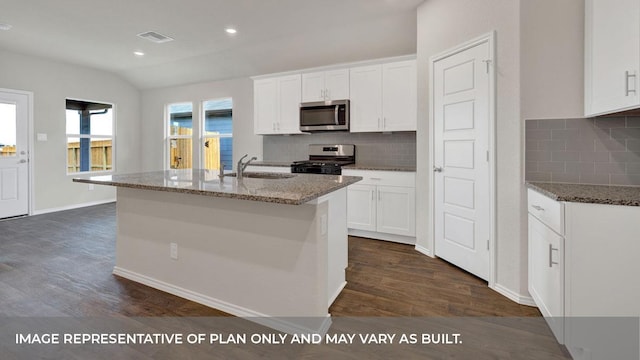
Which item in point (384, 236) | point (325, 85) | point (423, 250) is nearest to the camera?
point (423, 250)

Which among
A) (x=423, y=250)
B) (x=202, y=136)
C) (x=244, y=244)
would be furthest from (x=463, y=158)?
(x=202, y=136)

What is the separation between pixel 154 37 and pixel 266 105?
176 cm

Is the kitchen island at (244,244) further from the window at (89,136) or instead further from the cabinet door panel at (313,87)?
the window at (89,136)

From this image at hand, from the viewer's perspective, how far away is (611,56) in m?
1.79

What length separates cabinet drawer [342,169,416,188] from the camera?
3.67m

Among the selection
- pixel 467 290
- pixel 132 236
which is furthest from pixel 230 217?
pixel 467 290

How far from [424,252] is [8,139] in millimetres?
6368

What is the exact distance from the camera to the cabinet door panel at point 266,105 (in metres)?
4.79

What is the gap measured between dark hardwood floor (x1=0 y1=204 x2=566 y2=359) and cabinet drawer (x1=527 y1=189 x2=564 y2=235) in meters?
0.68

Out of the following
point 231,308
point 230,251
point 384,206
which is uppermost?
point 384,206

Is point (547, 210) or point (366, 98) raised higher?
point (366, 98)

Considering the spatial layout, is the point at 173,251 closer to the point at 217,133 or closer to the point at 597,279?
the point at 597,279

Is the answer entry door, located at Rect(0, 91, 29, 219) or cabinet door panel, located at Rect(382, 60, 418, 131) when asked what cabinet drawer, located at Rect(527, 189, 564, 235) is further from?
entry door, located at Rect(0, 91, 29, 219)

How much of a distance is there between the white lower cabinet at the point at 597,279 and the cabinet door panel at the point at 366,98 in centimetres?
267
